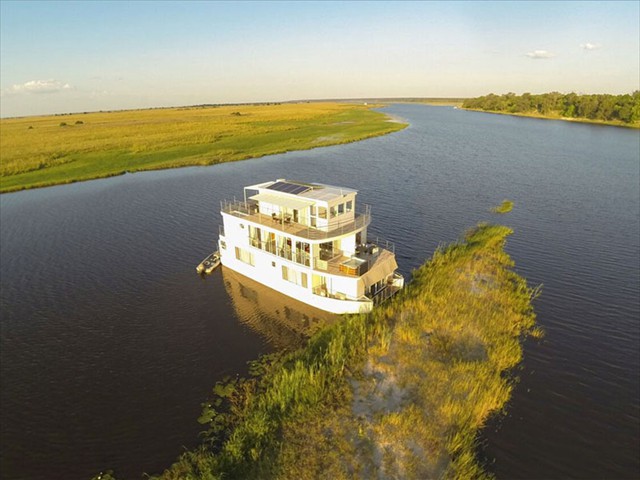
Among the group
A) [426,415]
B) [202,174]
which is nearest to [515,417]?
[426,415]

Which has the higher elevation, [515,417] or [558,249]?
[558,249]

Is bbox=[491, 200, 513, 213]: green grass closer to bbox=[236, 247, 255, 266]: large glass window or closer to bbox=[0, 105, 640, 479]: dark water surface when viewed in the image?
bbox=[0, 105, 640, 479]: dark water surface

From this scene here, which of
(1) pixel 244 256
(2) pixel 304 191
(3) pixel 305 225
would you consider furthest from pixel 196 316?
(2) pixel 304 191

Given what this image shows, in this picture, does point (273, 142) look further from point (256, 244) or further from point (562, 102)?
point (562, 102)

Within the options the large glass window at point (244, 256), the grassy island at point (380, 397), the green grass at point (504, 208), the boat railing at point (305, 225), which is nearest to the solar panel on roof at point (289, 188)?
the boat railing at point (305, 225)

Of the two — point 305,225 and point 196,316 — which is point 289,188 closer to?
point 305,225

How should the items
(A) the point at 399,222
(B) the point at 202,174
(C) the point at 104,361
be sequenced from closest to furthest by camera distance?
(C) the point at 104,361, (A) the point at 399,222, (B) the point at 202,174
